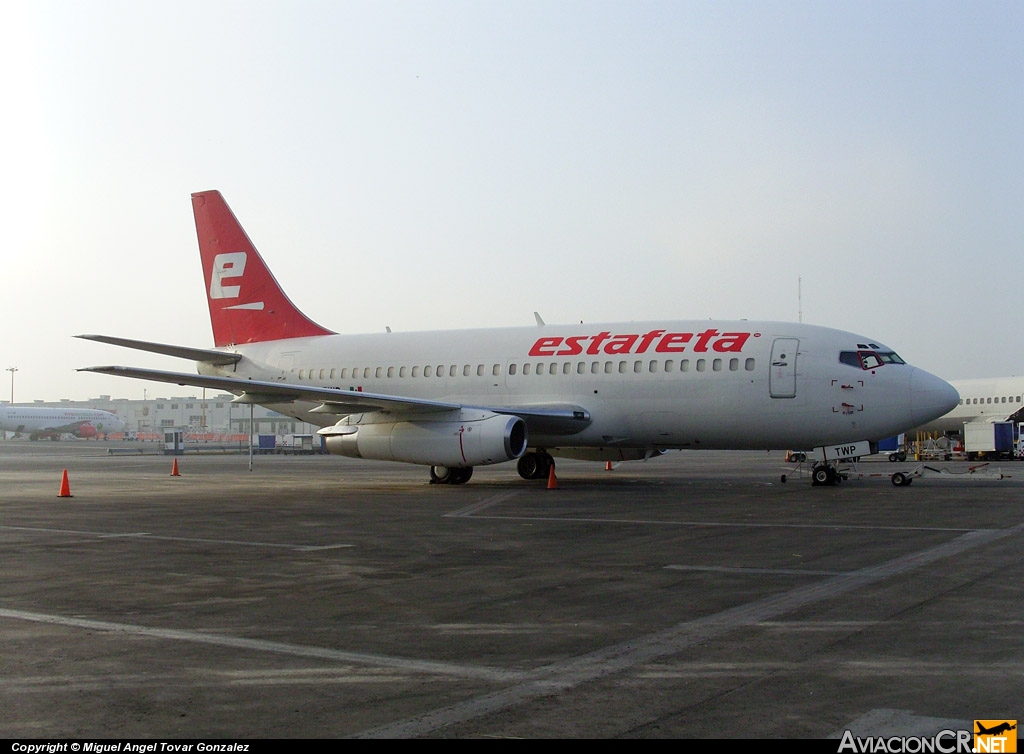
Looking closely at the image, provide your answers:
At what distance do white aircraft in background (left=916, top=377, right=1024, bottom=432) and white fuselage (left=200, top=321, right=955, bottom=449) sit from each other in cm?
3034

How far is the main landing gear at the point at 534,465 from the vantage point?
85.1 ft

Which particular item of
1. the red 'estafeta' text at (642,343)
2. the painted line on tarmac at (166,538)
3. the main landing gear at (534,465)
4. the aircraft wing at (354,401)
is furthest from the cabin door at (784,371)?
the painted line on tarmac at (166,538)

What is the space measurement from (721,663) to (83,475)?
96.2ft

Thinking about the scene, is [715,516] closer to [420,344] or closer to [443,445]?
[443,445]

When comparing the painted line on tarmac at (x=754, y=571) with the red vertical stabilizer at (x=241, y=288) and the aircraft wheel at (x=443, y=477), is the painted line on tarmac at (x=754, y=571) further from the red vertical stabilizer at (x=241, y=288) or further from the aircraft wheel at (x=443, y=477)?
the red vertical stabilizer at (x=241, y=288)

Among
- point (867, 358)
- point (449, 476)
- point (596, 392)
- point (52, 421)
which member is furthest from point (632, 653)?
point (52, 421)

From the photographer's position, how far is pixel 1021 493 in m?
20.0

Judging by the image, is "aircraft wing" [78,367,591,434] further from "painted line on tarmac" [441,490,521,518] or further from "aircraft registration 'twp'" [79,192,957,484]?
"painted line on tarmac" [441,490,521,518]

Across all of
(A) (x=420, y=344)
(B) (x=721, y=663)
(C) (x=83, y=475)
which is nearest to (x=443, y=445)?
(A) (x=420, y=344)

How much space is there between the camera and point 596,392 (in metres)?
23.7

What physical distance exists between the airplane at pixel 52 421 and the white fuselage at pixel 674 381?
276 ft

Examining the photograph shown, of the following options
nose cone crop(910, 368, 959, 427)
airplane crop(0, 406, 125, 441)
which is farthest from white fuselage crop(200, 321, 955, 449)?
airplane crop(0, 406, 125, 441)

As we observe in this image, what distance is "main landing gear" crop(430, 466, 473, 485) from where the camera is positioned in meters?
24.8

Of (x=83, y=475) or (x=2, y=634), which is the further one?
(x=83, y=475)
